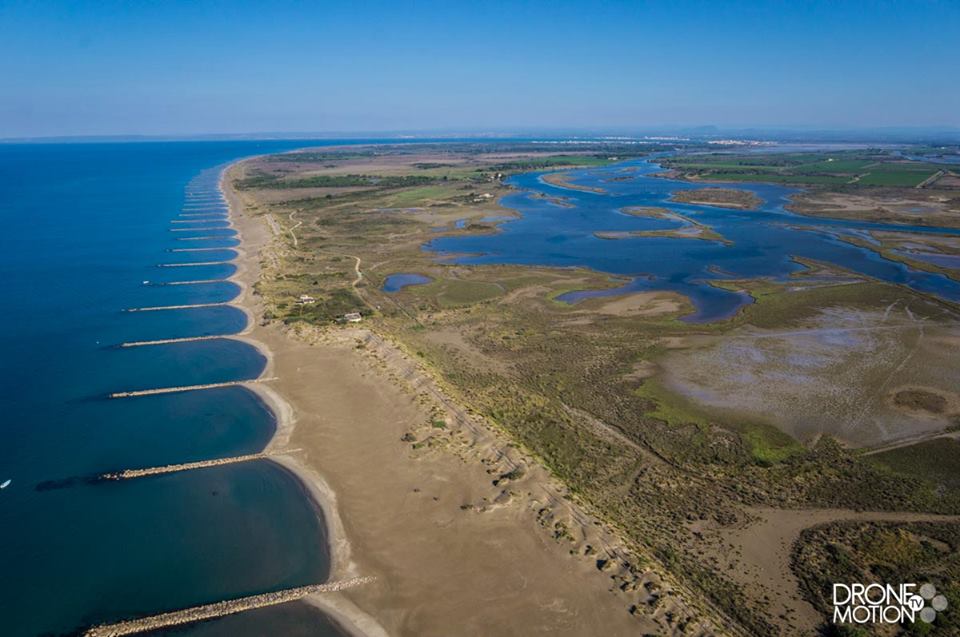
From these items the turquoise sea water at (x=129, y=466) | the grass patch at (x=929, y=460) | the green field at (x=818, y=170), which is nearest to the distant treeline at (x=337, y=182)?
the green field at (x=818, y=170)

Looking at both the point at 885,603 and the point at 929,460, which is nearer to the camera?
the point at 885,603

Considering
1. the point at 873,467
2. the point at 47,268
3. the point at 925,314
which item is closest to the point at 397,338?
the point at 873,467

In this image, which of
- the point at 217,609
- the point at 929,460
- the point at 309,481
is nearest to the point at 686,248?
the point at 929,460

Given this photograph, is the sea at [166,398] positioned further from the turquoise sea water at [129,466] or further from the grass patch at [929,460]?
the grass patch at [929,460]

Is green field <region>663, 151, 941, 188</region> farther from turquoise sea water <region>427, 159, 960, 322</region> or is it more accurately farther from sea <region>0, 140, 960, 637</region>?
sea <region>0, 140, 960, 637</region>

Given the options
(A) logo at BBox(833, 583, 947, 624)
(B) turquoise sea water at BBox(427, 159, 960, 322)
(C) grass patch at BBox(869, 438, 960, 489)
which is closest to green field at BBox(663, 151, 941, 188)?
(B) turquoise sea water at BBox(427, 159, 960, 322)

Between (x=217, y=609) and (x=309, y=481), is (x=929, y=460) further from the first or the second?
(x=217, y=609)
